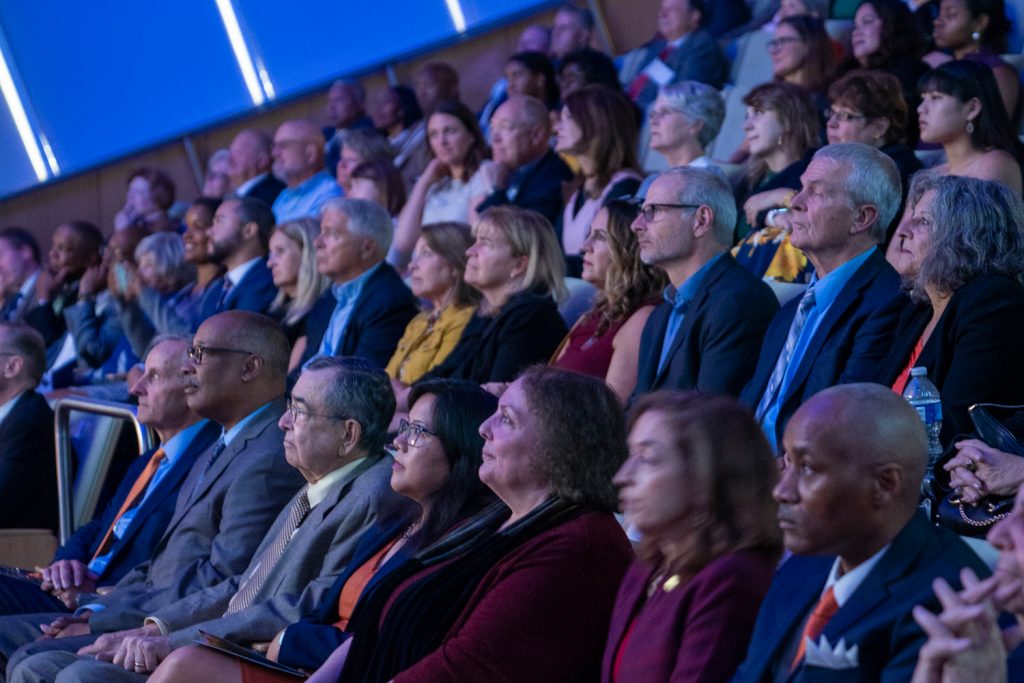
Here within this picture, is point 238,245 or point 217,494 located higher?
point 238,245

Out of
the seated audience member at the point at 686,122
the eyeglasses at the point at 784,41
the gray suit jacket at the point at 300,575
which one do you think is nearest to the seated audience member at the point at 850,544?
the gray suit jacket at the point at 300,575

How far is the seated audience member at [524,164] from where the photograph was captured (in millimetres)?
5918

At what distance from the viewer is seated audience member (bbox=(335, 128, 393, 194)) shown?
23.6 feet

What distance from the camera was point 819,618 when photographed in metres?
2.10

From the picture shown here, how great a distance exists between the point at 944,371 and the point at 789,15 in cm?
364

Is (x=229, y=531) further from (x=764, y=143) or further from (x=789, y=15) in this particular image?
(x=789, y=15)

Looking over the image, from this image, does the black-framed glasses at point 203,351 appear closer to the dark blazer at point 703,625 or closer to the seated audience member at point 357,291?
the seated audience member at point 357,291

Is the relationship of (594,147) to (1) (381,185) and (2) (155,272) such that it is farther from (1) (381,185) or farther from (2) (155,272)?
(2) (155,272)

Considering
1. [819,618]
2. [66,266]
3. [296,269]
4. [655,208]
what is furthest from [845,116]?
[66,266]

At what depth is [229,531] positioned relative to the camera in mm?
3949

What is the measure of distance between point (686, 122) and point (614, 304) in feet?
4.80

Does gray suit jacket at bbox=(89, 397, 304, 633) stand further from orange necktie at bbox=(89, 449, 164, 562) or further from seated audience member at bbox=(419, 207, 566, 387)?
seated audience member at bbox=(419, 207, 566, 387)

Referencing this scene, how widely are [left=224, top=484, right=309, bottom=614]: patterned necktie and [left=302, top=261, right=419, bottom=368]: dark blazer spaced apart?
4.64 ft

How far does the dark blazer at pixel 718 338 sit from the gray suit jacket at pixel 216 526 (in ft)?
3.33
